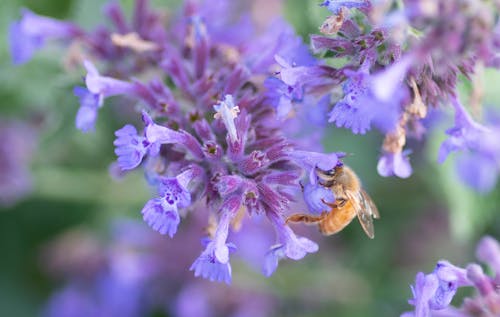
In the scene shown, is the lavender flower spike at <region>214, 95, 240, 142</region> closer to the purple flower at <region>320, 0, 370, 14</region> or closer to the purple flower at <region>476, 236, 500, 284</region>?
the purple flower at <region>320, 0, 370, 14</region>

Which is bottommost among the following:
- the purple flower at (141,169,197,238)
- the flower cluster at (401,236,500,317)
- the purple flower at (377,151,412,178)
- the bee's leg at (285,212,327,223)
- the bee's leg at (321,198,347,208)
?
the flower cluster at (401,236,500,317)

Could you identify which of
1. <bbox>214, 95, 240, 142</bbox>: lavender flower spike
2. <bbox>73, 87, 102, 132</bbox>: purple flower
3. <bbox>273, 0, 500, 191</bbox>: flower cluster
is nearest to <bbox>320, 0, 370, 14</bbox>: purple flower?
<bbox>273, 0, 500, 191</bbox>: flower cluster

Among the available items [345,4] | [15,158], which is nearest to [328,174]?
[345,4]

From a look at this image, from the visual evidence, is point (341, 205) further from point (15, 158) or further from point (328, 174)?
point (15, 158)

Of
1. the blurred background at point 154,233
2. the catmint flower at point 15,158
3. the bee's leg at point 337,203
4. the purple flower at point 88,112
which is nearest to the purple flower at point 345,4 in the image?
the bee's leg at point 337,203

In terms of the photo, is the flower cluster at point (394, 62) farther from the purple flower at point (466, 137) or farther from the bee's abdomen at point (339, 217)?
the bee's abdomen at point (339, 217)

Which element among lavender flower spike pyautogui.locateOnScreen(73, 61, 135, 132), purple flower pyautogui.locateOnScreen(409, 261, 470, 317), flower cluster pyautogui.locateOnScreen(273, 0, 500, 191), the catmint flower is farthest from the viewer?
the catmint flower
